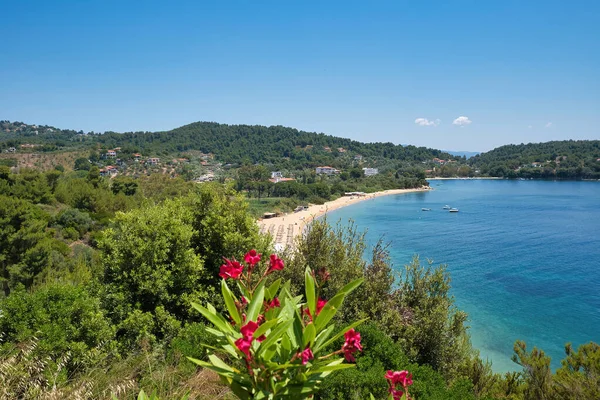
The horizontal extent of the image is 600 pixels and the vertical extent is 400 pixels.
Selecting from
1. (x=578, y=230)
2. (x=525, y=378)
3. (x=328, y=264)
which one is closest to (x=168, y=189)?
(x=328, y=264)

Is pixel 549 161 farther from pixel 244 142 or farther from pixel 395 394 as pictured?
pixel 395 394

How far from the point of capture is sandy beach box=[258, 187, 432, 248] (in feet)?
131

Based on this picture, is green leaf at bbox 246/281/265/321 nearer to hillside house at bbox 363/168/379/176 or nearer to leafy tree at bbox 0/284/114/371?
leafy tree at bbox 0/284/114/371

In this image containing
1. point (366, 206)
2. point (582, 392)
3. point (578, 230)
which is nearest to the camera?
point (582, 392)

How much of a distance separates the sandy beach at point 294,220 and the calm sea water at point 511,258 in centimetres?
273

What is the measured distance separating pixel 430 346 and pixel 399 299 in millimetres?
1314

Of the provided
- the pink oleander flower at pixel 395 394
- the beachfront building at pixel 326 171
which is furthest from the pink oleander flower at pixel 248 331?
the beachfront building at pixel 326 171

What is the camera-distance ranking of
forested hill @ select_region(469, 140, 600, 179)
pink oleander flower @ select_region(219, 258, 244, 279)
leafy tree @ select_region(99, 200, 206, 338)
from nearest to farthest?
1. pink oleander flower @ select_region(219, 258, 244, 279)
2. leafy tree @ select_region(99, 200, 206, 338)
3. forested hill @ select_region(469, 140, 600, 179)

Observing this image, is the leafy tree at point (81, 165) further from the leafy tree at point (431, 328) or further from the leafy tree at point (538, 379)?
the leafy tree at point (538, 379)

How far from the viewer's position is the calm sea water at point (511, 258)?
2064cm

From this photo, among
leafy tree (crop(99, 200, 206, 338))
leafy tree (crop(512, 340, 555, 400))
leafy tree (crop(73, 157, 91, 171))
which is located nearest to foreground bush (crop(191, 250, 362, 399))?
leafy tree (crop(99, 200, 206, 338))

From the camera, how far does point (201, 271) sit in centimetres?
977

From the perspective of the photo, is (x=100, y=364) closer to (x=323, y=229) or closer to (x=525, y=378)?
(x=323, y=229)

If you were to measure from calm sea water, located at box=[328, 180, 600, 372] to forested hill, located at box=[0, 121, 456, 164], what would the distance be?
194ft
